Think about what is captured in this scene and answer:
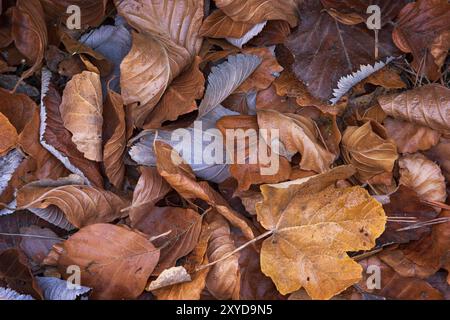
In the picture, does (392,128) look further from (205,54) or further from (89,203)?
(89,203)

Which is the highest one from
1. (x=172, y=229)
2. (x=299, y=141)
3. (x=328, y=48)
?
(x=328, y=48)

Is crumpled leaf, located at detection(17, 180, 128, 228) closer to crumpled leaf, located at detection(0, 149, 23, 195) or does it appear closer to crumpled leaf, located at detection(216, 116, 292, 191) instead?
crumpled leaf, located at detection(0, 149, 23, 195)

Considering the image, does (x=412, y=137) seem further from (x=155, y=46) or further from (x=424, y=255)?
(x=155, y=46)

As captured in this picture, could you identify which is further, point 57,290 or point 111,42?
point 111,42

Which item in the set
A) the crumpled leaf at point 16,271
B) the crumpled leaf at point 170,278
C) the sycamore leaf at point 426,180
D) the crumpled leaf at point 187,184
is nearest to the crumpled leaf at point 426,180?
the sycamore leaf at point 426,180

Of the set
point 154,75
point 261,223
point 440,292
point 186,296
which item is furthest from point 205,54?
point 440,292

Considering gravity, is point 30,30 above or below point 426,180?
above

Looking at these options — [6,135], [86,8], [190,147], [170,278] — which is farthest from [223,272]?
[86,8]
